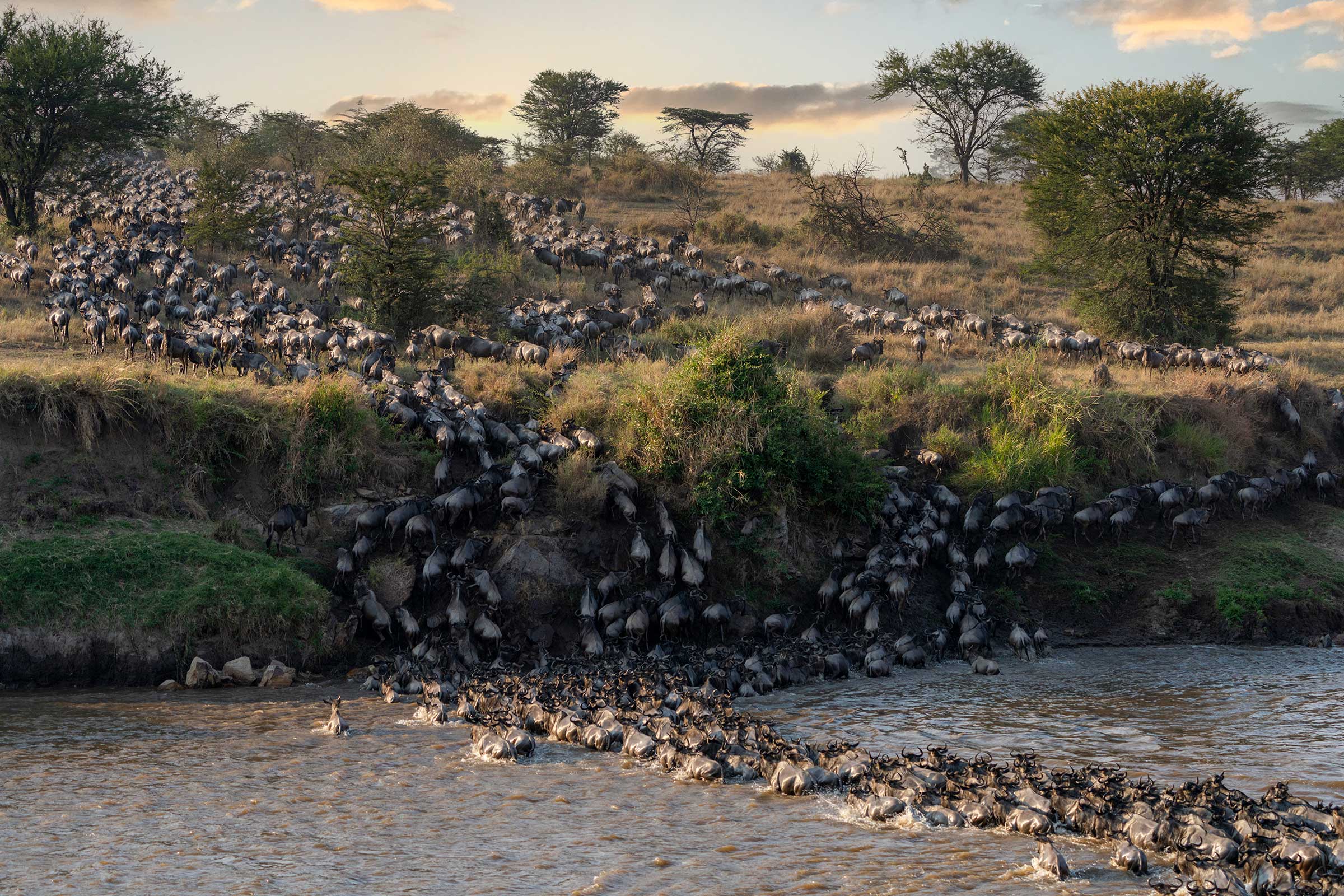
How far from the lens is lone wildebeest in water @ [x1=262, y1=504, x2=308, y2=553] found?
11289 millimetres

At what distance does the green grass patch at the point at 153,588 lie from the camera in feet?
32.1

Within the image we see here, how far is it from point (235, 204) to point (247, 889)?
23.4m

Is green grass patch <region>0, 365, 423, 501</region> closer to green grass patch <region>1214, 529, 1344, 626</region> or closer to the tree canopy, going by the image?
green grass patch <region>1214, 529, 1344, 626</region>

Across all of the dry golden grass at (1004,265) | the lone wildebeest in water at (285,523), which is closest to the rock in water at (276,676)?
the lone wildebeest in water at (285,523)

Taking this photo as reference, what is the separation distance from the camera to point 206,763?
25.1 ft

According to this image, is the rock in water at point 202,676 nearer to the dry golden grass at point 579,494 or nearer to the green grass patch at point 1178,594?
the dry golden grass at point 579,494

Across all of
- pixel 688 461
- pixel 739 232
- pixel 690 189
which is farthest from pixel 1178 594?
pixel 690 189

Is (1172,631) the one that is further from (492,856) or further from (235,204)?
(235,204)

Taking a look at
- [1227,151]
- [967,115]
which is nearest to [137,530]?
[1227,151]

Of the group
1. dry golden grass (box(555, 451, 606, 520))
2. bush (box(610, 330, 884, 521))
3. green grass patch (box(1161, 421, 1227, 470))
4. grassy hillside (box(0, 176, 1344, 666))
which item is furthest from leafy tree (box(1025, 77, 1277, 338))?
dry golden grass (box(555, 451, 606, 520))

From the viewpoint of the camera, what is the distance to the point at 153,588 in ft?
33.3

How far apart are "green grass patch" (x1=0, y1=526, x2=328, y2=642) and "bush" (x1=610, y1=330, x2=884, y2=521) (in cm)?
411

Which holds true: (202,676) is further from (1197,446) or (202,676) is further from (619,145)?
(619,145)

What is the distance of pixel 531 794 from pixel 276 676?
3.71 metres
